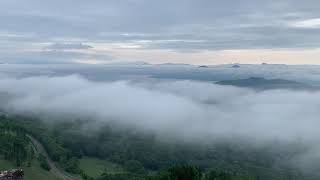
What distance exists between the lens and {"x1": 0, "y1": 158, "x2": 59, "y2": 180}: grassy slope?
166 m

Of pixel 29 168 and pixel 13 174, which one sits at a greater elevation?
pixel 13 174

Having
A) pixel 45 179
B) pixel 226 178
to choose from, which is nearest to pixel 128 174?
pixel 45 179

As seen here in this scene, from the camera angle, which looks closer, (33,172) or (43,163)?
(33,172)

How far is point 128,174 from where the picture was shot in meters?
185

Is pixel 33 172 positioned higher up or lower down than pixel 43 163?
higher up

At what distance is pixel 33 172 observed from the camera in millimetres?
171000

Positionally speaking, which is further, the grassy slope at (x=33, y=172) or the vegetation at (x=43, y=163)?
the vegetation at (x=43, y=163)

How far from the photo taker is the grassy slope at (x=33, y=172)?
166 meters

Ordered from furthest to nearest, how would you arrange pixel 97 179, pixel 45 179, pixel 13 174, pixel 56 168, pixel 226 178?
1. pixel 56 168
2. pixel 97 179
3. pixel 45 179
4. pixel 226 178
5. pixel 13 174

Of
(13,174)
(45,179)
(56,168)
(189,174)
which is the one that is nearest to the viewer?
(189,174)

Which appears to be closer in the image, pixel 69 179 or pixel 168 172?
pixel 168 172

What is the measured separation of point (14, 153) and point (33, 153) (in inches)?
521

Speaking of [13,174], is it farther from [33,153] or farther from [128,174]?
[33,153]

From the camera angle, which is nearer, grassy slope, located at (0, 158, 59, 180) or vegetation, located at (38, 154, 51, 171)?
grassy slope, located at (0, 158, 59, 180)
